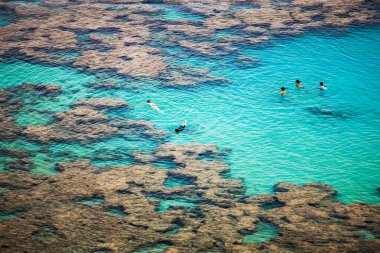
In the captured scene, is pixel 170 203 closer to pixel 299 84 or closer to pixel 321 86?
pixel 299 84

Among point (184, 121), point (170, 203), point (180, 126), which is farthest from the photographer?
point (184, 121)

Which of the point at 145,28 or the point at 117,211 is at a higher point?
the point at 145,28

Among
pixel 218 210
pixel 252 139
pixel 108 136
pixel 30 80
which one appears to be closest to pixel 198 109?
pixel 252 139

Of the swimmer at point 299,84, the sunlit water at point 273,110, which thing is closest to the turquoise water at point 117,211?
the sunlit water at point 273,110

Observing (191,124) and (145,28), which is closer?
(191,124)

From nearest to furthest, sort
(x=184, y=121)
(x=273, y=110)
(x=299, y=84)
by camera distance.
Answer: (x=184, y=121) → (x=273, y=110) → (x=299, y=84)

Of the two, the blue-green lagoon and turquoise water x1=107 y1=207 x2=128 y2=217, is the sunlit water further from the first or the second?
turquoise water x1=107 y1=207 x2=128 y2=217

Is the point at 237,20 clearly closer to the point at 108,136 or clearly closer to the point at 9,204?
the point at 108,136

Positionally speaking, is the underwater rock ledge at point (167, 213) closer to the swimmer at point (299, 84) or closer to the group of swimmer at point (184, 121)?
the group of swimmer at point (184, 121)

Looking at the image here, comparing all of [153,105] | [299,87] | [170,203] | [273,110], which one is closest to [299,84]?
[299,87]
